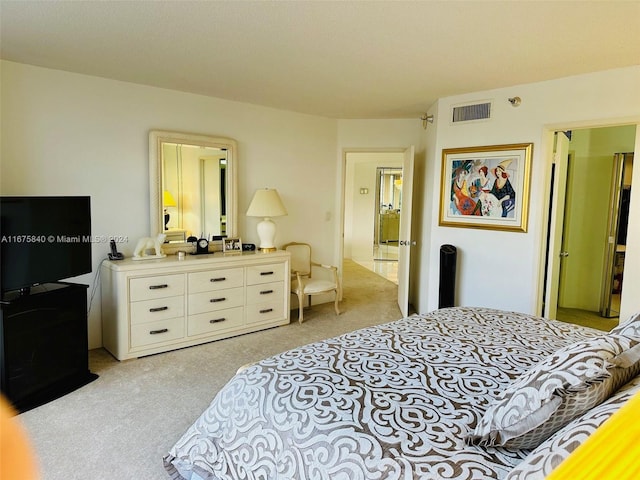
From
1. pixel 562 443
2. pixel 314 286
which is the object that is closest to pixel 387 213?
pixel 314 286

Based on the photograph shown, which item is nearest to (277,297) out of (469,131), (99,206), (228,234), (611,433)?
(228,234)

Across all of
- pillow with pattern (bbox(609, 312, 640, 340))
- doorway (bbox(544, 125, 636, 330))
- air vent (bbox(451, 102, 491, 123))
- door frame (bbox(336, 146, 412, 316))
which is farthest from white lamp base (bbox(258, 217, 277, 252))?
pillow with pattern (bbox(609, 312, 640, 340))

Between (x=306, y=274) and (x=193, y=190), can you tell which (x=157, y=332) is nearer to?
(x=193, y=190)

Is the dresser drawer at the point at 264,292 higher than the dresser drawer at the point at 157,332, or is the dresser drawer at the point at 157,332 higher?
the dresser drawer at the point at 264,292

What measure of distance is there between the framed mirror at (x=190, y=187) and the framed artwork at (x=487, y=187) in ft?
7.19

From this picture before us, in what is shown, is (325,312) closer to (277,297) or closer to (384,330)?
(277,297)

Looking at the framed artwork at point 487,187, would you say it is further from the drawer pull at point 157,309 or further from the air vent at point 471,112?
the drawer pull at point 157,309

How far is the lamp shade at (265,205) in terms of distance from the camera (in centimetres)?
425

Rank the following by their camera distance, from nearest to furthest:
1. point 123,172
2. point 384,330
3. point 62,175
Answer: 1. point 384,330
2. point 62,175
3. point 123,172

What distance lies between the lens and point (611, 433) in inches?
11.8

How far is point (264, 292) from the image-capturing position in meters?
4.19

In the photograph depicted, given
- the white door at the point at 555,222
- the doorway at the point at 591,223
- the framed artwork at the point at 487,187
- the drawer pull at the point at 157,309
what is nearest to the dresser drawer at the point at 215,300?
the drawer pull at the point at 157,309

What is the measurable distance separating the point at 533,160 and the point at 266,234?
2597 mm

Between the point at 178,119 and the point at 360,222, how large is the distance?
6.13 metres
